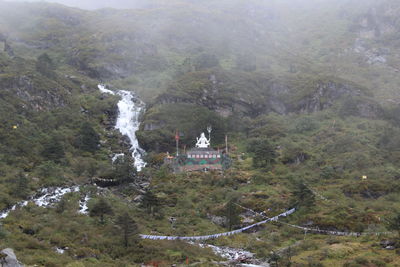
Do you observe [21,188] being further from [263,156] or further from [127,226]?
[263,156]

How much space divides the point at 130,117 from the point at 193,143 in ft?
64.0

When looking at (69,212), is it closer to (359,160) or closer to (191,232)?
(191,232)

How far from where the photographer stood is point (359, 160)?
73.6m

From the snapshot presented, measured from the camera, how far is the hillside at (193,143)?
44.8m

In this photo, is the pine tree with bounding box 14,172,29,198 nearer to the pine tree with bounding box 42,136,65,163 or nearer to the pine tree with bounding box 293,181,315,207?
the pine tree with bounding box 42,136,65,163

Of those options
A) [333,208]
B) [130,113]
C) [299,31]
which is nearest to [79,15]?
[299,31]

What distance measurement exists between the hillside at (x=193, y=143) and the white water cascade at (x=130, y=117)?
1269 millimetres

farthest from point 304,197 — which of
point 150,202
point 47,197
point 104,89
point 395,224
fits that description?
point 104,89

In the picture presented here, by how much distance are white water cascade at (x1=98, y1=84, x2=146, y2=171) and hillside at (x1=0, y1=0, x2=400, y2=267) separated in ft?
4.16

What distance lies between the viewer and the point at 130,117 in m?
102

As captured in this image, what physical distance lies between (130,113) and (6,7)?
12514 centimetres

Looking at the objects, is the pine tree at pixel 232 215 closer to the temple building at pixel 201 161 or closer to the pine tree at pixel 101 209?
the pine tree at pixel 101 209

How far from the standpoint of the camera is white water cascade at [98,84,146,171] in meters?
88.5

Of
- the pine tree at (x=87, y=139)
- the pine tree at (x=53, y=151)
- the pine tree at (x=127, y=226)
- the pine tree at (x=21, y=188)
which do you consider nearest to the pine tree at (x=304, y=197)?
the pine tree at (x=127, y=226)
